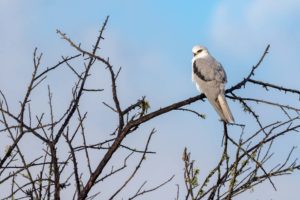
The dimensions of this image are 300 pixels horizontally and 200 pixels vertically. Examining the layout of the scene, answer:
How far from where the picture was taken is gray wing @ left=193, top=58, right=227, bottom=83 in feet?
23.0

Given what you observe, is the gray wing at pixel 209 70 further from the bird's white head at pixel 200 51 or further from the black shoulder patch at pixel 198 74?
the bird's white head at pixel 200 51

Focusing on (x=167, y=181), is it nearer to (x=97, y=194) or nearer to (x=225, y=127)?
(x=97, y=194)

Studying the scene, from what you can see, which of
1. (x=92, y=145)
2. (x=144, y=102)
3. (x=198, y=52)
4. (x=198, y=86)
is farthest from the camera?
(x=198, y=52)

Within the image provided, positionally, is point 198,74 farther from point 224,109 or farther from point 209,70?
point 224,109

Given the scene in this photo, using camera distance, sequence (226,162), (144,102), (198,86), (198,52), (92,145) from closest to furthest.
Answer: (226,162)
(92,145)
(144,102)
(198,86)
(198,52)

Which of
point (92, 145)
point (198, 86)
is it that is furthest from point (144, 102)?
point (198, 86)

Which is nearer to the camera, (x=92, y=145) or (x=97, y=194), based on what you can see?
(x=97, y=194)

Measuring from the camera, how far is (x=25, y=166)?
10.7 feet

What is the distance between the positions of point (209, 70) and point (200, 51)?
1.54 meters

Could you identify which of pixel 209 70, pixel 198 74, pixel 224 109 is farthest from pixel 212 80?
pixel 224 109

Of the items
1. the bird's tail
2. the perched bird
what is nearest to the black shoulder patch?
the perched bird

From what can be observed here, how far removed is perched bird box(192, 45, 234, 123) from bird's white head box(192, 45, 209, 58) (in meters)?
0.02

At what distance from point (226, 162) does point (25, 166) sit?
109 centimetres

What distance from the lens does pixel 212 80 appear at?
6910 mm
